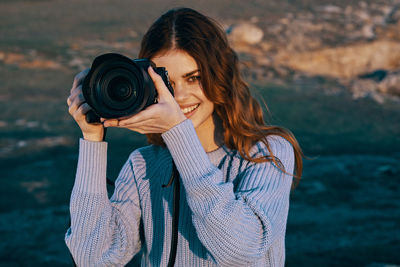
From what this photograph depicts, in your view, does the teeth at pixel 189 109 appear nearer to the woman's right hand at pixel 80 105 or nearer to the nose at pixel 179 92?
the nose at pixel 179 92

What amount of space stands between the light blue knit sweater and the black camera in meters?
0.13

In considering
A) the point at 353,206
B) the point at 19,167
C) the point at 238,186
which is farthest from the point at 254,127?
the point at 19,167

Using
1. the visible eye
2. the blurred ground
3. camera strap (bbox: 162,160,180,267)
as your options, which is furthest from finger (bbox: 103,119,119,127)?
the blurred ground

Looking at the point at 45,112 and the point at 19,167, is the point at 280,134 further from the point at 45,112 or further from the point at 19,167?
the point at 45,112

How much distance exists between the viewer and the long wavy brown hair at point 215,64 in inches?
57.1

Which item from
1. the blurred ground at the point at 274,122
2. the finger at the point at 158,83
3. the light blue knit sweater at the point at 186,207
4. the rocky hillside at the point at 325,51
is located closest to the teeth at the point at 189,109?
the light blue knit sweater at the point at 186,207

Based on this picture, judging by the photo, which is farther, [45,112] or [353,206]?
[45,112]

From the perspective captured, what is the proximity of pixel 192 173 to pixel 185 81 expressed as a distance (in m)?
0.39

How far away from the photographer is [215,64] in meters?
1.49

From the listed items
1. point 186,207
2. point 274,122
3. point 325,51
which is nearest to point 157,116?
point 186,207

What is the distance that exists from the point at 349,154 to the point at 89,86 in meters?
3.62

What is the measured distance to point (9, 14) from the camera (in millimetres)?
9305

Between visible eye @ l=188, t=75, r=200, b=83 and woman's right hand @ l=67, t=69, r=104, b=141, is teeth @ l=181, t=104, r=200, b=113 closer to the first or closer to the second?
visible eye @ l=188, t=75, r=200, b=83

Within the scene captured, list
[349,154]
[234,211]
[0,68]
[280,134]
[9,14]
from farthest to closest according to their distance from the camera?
[9,14] < [0,68] < [349,154] < [280,134] < [234,211]
